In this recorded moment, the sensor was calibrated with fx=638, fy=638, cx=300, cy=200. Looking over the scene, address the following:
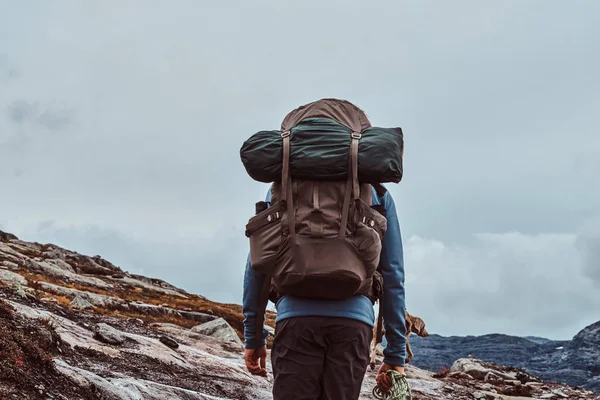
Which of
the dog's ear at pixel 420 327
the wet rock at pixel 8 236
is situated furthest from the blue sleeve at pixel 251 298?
the wet rock at pixel 8 236

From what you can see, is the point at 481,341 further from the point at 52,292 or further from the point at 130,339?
the point at 130,339

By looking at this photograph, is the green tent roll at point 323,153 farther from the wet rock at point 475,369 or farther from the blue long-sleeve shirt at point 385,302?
the wet rock at point 475,369

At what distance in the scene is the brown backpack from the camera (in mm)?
3498

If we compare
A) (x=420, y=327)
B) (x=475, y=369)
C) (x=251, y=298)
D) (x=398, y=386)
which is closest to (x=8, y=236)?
(x=475, y=369)

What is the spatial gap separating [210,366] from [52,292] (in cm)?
1712

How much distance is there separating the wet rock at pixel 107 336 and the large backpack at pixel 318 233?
9.20 metres

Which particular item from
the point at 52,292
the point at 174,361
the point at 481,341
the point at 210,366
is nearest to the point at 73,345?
the point at 174,361

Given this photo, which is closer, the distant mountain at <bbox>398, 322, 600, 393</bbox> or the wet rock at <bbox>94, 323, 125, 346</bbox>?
the wet rock at <bbox>94, 323, 125, 346</bbox>

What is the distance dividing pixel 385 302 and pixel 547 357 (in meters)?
126

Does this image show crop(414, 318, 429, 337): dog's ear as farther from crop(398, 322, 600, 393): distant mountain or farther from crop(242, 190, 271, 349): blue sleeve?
crop(398, 322, 600, 393): distant mountain

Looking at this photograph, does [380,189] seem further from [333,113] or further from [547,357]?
[547,357]

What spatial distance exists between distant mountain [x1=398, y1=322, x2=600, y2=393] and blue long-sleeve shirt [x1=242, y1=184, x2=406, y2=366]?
2635 inches

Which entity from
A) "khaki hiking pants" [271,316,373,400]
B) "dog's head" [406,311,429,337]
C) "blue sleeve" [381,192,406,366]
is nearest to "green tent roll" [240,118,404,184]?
"blue sleeve" [381,192,406,366]

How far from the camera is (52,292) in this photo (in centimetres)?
2756
